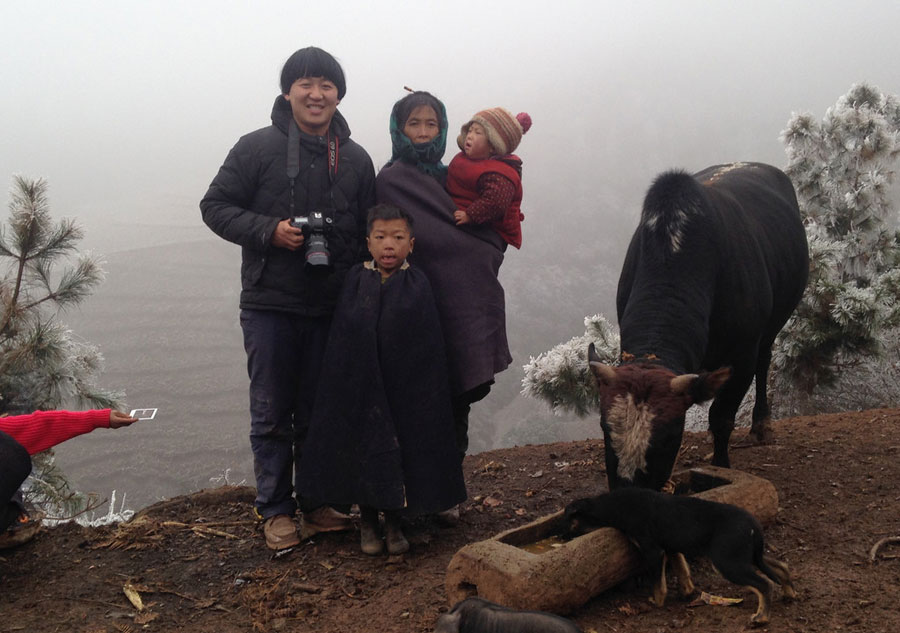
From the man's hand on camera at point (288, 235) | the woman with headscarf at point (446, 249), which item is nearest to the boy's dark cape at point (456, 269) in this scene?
the woman with headscarf at point (446, 249)

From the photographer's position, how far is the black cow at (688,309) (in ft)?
9.89

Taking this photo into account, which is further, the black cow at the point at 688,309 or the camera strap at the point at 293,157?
the camera strap at the point at 293,157

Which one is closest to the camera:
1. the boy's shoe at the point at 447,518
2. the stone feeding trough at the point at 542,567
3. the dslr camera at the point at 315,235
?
the stone feeding trough at the point at 542,567

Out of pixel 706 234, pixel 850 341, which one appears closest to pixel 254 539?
pixel 706 234

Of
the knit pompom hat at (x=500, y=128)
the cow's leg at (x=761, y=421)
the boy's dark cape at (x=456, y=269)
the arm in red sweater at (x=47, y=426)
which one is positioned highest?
the knit pompom hat at (x=500, y=128)

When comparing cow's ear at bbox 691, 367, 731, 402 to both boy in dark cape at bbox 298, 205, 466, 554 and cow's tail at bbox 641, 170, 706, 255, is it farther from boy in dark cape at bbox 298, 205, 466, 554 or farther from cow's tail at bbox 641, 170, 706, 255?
boy in dark cape at bbox 298, 205, 466, 554

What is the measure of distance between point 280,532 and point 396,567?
0.74 meters

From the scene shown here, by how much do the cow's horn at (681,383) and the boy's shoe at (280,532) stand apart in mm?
2194

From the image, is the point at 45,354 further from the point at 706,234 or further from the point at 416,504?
the point at 706,234

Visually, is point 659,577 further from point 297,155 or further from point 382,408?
point 297,155

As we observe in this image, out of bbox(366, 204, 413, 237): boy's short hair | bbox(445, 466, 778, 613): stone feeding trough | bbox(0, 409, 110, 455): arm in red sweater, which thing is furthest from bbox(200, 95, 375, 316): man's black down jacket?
bbox(445, 466, 778, 613): stone feeding trough

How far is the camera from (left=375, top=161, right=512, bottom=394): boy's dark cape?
12.5 feet

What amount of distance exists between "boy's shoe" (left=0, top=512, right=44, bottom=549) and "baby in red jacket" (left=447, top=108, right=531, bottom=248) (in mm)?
2911

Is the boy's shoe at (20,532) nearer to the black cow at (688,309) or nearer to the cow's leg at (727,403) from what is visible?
the black cow at (688,309)
